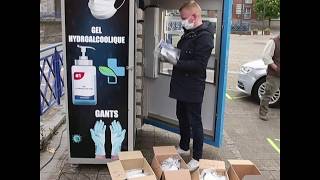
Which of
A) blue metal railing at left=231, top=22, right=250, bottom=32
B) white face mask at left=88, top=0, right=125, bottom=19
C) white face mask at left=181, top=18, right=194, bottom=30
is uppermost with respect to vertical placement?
blue metal railing at left=231, top=22, right=250, bottom=32

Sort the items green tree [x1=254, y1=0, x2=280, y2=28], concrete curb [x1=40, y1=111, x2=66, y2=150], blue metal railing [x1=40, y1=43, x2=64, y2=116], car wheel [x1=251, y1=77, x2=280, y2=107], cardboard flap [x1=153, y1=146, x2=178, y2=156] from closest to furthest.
Result: cardboard flap [x1=153, y1=146, x2=178, y2=156]
concrete curb [x1=40, y1=111, x2=66, y2=150]
blue metal railing [x1=40, y1=43, x2=64, y2=116]
car wheel [x1=251, y1=77, x2=280, y2=107]
green tree [x1=254, y1=0, x2=280, y2=28]

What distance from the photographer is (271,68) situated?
5984mm

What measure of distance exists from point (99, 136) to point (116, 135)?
A: 0.18 m

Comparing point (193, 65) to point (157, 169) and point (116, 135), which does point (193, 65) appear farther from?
point (157, 169)

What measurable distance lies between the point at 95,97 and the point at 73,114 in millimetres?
304

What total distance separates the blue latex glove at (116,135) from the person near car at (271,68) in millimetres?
3046

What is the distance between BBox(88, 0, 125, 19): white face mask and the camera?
361 centimetres

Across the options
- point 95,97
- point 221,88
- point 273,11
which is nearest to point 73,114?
point 95,97

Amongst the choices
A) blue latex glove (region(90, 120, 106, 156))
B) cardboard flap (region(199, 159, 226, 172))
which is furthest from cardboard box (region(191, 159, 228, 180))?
blue latex glove (region(90, 120, 106, 156))

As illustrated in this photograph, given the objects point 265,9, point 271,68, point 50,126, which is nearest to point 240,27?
point 265,9

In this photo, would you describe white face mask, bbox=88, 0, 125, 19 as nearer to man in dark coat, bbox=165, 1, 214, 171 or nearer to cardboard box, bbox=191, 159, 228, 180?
man in dark coat, bbox=165, 1, 214, 171

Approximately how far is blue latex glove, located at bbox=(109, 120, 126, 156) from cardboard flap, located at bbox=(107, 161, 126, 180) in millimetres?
903

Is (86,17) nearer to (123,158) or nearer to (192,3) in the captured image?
(192,3)

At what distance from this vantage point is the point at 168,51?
4.11m
